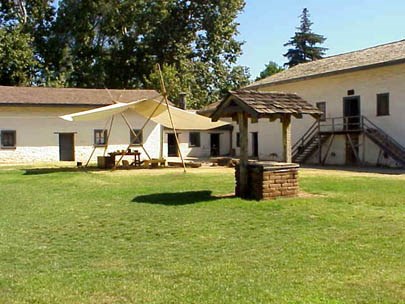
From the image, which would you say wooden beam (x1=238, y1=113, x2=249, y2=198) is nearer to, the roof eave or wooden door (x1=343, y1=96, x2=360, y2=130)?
the roof eave

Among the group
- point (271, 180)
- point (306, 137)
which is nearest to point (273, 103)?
point (271, 180)

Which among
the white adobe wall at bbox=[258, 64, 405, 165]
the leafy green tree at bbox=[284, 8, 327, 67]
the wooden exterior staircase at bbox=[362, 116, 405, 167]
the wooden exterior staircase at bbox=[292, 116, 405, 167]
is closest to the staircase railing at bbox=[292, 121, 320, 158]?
the wooden exterior staircase at bbox=[292, 116, 405, 167]

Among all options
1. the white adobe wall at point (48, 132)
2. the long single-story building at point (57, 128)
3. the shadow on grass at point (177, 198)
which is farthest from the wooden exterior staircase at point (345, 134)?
the shadow on grass at point (177, 198)

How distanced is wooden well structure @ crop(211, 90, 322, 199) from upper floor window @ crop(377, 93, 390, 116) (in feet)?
43.7

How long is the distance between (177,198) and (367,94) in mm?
16602

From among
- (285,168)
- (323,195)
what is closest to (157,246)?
(285,168)

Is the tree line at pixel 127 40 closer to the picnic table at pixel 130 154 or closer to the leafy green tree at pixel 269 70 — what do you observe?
the picnic table at pixel 130 154

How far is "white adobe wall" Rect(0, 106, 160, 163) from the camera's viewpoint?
30.4 m

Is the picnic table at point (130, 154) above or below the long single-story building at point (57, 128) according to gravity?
below

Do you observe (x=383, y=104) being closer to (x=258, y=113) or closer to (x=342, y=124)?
(x=342, y=124)

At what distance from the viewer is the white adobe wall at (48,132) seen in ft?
99.8

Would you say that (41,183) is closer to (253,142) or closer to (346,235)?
(346,235)

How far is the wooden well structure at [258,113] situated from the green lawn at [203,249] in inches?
26.5

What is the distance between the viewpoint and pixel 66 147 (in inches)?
1266
